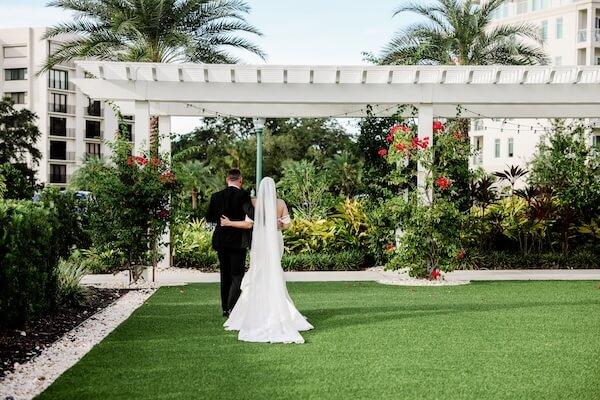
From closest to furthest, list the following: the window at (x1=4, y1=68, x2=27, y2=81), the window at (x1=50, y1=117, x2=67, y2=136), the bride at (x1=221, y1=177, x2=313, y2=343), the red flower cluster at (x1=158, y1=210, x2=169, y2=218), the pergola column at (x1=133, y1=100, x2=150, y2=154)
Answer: the bride at (x1=221, y1=177, x2=313, y2=343)
the red flower cluster at (x1=158, y1=210, x2=169, y2=218)
the pergola column at (x1=133, y1=100, x2=150, y2=154)
the window at (x1=50, y1=117, x2=67, y2=136)
the window at (x1=4, y1=68, x2=27, y2=81)

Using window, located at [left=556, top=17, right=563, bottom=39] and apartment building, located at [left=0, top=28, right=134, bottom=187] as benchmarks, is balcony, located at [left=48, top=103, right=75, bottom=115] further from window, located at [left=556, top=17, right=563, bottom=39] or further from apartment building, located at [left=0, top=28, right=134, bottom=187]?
window, located at [left=556, top=17, right=563, bottom=39]

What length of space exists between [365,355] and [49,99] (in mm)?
75082

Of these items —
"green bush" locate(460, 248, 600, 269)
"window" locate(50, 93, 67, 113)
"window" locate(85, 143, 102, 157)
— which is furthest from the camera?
"window" locate(85, 143, 102, 157)

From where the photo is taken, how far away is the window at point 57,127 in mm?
78438

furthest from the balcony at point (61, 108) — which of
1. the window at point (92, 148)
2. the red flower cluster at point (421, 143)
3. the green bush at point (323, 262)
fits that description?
the red flower cluster at point (421, 143)

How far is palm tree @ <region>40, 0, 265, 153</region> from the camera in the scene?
75.9ft

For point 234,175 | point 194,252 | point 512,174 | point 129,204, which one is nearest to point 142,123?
point 129,204

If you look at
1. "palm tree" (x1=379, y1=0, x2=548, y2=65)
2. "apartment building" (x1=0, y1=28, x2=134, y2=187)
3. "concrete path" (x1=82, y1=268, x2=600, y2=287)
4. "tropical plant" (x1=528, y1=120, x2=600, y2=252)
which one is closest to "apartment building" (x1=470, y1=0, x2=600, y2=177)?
"apartment building" (x1=0, y1=28, x2=134, y2=187)

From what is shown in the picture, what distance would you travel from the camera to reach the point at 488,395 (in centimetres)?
626

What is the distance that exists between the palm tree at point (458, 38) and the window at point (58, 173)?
56.7 meters

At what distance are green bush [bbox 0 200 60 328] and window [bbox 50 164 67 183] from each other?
233 ft

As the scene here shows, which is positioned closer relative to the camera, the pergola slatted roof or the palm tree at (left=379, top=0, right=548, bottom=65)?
the pergola slatted roof

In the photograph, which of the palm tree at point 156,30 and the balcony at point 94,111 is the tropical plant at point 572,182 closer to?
the palm tree at point 156,30

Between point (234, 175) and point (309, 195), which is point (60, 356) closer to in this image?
point (234, 175)
